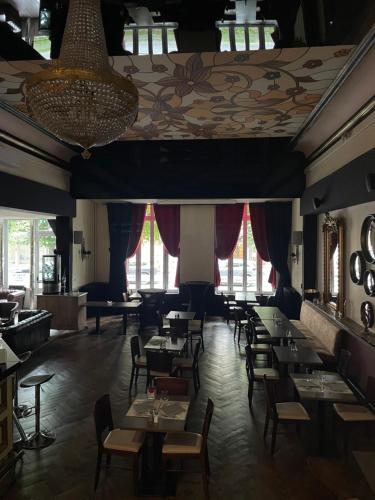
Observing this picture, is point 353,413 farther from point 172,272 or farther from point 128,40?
point 172,272

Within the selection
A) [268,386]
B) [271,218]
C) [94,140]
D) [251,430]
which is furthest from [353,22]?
[271,218]

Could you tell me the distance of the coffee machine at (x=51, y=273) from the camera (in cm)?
884

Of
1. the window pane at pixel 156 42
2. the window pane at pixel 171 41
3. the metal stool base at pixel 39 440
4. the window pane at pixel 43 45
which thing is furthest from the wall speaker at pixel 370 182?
the metal stool base at pixel 39 440

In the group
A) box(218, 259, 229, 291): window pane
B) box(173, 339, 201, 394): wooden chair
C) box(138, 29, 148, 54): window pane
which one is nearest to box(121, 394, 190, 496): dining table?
box(173, 339, 201, 394): wooden chair

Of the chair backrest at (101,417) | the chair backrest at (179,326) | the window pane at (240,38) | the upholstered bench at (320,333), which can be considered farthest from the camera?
the chair backrest at (179,326)

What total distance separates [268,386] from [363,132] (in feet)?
12.0

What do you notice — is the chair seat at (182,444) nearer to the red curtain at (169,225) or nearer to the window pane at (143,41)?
the window pane at (143,41)

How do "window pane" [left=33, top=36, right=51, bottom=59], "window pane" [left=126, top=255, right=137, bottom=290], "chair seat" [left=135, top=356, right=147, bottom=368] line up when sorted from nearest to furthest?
1. "window pane" [left=33, top=36, right=51, bottom=59]
2. "chair seat" [left=135, top=356, right=147, bottom=368]
3. "window pane" [left=126, top=255, right=137, bottom=290]

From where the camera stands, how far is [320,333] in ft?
22.2

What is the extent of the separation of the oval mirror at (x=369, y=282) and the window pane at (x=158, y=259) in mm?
7116

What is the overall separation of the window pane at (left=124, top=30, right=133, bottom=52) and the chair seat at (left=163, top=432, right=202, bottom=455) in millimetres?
3805

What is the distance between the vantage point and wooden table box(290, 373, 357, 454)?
3.96 meters

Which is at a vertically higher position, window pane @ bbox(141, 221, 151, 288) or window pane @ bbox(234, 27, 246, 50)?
window pane @ bbox(234, 27, 246, 50)

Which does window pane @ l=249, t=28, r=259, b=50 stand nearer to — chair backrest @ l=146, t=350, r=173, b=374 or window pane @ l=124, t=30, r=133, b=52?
window pane @ l=124, t=30, r=133, b=52
